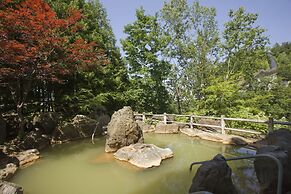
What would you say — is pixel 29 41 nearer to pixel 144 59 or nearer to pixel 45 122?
pixel 45 122

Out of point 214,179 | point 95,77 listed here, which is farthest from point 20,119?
point 214,179

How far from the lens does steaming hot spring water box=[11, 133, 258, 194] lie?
14.9 ft

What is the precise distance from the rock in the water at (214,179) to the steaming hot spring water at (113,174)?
1212 mm

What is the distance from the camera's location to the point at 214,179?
9.96 ft

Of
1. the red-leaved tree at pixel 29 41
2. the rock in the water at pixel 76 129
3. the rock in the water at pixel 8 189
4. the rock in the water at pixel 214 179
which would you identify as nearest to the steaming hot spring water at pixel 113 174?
the rock in the water at pixel 8 189

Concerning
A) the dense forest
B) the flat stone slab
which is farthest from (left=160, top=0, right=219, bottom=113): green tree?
the flat stone slab

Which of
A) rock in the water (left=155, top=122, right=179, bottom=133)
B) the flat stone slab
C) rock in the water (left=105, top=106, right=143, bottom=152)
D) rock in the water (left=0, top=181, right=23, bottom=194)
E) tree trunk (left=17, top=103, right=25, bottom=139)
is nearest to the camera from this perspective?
rock in the water (left=0, top=181, right=23, bottom=194)

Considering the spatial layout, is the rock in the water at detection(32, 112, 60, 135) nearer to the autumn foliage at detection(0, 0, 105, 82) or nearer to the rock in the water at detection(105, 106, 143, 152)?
the autumn foliage at detection(0, 0, 105, 82)

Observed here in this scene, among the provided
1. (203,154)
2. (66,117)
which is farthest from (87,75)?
(203,154)

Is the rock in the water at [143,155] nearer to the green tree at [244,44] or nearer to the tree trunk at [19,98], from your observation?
the tree trunk at [19,98]

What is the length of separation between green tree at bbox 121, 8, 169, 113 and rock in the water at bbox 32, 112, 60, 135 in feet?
20.8

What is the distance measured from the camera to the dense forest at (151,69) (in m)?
9.32

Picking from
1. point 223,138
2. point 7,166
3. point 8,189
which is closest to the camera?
point 8,189

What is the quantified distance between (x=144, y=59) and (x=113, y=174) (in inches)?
449
